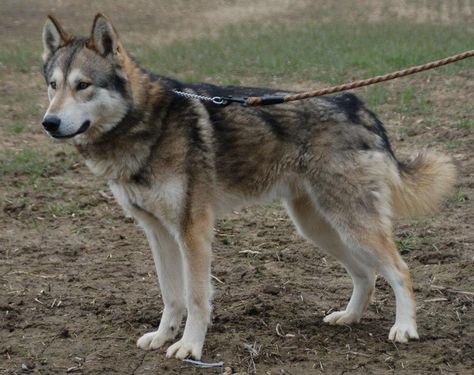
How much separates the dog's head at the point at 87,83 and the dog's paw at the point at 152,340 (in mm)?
1247

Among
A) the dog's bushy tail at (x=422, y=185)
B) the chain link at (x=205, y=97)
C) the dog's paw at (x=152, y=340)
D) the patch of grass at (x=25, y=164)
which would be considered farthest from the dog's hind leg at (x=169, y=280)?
the patch of grass at (x=25, y=164)

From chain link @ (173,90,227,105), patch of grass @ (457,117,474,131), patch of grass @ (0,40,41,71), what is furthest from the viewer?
patch of grass @ (0,40,41,71)

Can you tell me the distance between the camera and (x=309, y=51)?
13945mm

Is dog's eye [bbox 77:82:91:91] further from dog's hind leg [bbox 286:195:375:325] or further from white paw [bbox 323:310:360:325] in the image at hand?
white paw [bbox 323:310:360:325]

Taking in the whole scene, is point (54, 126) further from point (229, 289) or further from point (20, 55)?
point (20, 55)

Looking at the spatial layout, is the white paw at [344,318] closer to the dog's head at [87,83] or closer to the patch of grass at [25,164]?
the dog's head at [87,83]

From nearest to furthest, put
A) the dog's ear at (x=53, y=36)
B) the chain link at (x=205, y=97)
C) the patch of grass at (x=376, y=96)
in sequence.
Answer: the dog's ear at (x=53, y=36), the chain link at (x=205, y=97), the patch of grass at (x=376, y=96)

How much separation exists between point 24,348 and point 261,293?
166 centimetres

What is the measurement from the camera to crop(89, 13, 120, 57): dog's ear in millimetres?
4742

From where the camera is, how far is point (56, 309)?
543 centimetres

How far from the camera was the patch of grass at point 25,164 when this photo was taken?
8195 millimetres

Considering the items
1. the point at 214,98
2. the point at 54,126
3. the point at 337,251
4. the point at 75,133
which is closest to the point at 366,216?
the point at 337,251

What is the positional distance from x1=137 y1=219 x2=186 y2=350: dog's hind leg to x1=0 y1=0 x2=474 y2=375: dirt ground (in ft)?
0.71

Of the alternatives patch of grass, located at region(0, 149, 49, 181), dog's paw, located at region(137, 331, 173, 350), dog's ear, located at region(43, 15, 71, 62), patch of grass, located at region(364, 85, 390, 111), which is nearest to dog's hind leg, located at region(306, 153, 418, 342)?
dog's paw, located at region(137, 331, 173, 350)
